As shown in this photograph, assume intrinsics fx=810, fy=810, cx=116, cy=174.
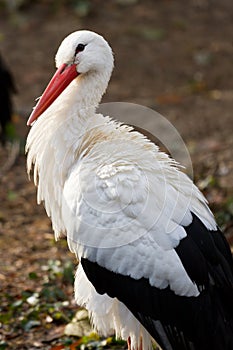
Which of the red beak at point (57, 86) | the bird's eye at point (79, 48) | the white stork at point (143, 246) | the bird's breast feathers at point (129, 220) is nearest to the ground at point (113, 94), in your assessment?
the white stork at point (143, 246)

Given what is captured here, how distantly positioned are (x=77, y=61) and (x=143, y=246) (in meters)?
1.35

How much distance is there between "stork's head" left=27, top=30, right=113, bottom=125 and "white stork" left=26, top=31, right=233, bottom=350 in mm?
401

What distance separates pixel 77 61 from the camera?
17.0ft

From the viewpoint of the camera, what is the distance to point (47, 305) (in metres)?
5.97

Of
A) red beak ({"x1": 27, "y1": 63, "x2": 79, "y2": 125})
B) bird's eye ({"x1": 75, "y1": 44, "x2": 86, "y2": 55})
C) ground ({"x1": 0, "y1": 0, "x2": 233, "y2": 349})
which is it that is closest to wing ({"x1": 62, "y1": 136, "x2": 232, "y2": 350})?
red beak ({"x1": 27, "y1": 63, "x2": 79, "y2": 125})

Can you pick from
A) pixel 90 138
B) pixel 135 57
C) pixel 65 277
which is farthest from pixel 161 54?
pixel 90 138

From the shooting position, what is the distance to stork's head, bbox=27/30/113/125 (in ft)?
16.9

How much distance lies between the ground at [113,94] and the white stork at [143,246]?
1.05m

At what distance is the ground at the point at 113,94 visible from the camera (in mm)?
Result: 6074

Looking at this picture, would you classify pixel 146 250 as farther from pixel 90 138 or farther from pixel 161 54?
pixel 161 54

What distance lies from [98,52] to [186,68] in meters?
7.27

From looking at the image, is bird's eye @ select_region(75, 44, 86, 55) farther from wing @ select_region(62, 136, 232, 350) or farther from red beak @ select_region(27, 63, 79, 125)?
wing @ select_region(62, 136, 232, 350)

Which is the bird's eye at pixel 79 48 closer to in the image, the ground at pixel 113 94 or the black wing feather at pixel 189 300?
the black wing feather at pixel 189 300

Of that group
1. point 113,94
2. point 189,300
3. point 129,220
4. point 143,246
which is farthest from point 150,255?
point 113,94
